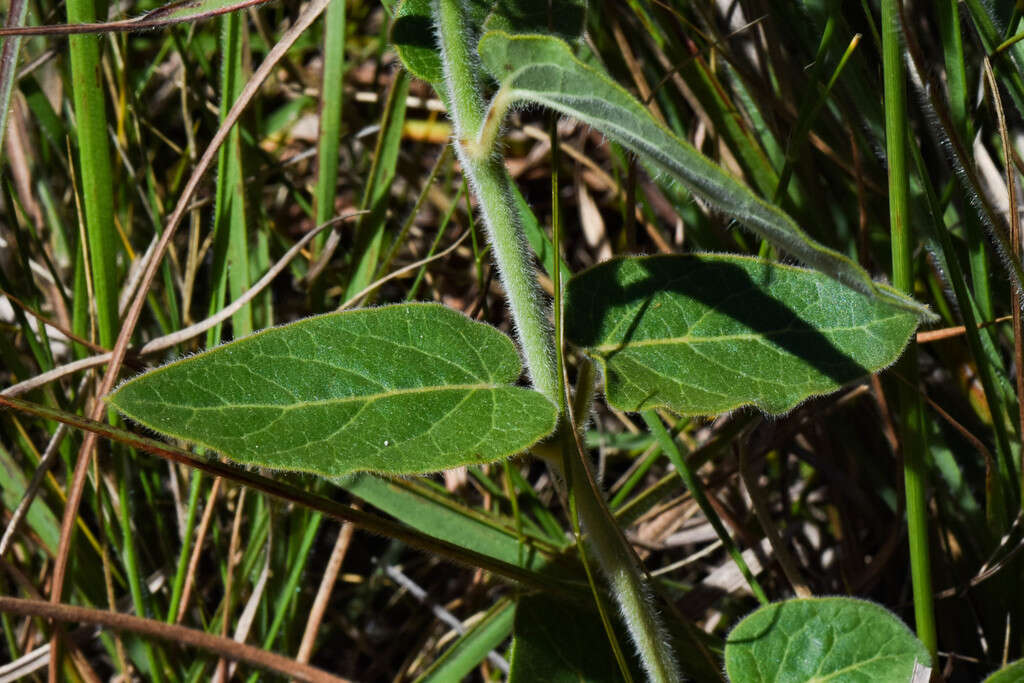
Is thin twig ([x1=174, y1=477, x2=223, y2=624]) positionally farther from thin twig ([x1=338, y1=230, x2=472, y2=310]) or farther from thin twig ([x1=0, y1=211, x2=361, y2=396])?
thin twig ([x1=338, y1=230, x2=472, y2=310])

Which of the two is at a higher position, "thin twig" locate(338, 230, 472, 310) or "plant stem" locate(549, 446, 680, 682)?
"thin twig" locate(338, 230, 472, 310)

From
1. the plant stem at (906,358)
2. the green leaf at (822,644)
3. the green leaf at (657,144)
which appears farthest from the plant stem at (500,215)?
the plant stem at (906,358)

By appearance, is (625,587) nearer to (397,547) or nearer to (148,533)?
(397,547)

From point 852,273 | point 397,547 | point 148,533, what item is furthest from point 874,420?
point 148,533

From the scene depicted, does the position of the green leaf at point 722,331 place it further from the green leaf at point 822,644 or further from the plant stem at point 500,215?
the green leaf at point 822,644

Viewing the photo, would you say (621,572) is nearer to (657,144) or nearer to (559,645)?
(559,645)

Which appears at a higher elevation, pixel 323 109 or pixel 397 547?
pixel 323 109

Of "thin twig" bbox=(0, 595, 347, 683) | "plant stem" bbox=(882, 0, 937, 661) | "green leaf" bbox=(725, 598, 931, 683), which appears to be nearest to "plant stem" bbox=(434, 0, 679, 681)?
"green leaf" bbox=(725, 598, 931, 683)
